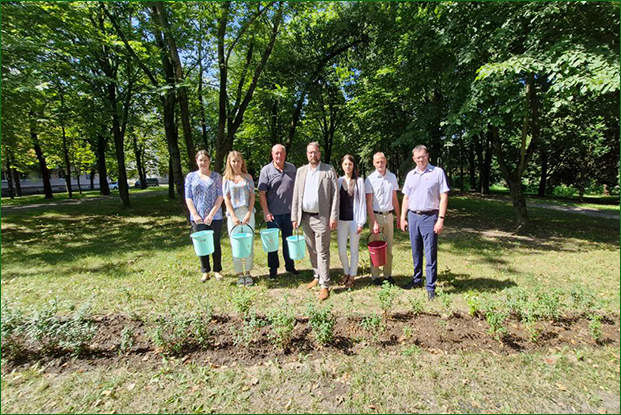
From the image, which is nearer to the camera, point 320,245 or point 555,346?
point 555,346

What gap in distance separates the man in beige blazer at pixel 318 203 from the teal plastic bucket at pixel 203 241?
4.52 feet

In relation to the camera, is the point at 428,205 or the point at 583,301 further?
the point at 428,205

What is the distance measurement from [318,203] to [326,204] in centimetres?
13

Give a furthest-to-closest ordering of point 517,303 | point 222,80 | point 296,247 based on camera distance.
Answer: point 222,80, point 296,247, point 517,303

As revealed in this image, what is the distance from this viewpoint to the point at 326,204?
4281 millimetres

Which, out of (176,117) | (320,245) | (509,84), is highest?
(176,117)

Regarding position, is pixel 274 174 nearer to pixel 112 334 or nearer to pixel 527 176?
pixel 112 334

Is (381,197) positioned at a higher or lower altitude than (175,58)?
lower

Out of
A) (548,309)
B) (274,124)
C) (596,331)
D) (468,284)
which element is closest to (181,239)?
(468,284)

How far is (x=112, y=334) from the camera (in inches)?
131

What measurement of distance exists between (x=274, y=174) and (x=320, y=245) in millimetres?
1466

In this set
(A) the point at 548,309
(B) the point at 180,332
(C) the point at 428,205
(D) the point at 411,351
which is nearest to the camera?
(D) the point at 411,351

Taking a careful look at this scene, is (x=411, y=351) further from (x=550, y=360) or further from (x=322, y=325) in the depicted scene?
(x=550, y=360)

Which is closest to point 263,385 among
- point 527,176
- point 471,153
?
point 471,153
